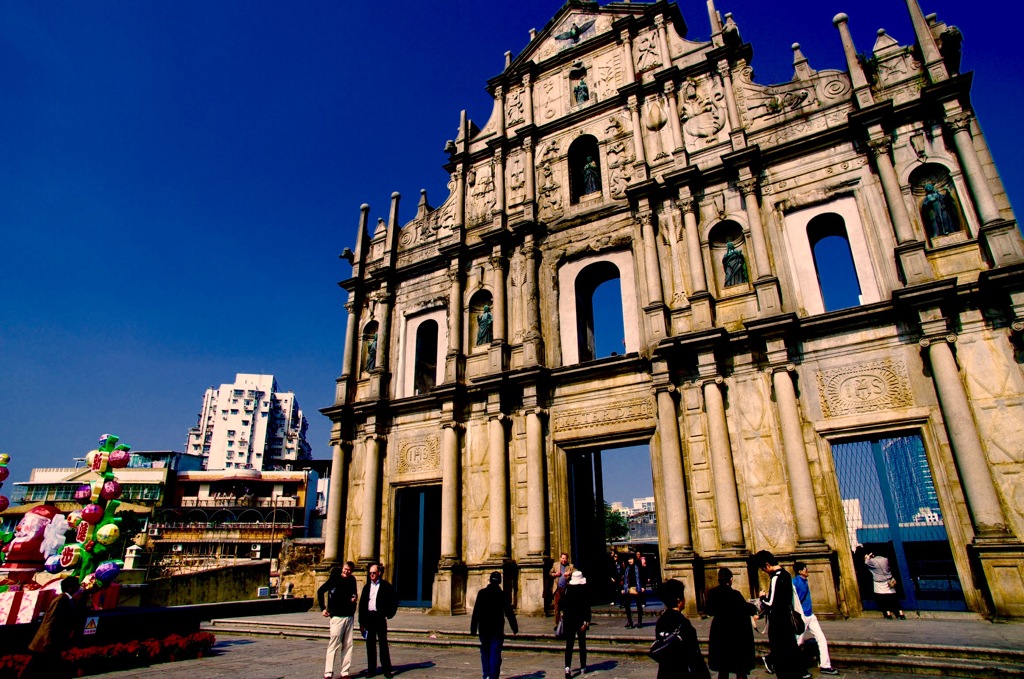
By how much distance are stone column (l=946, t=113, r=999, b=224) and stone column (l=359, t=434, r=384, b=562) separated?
1539 cm

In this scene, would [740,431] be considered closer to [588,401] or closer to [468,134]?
[588,401]

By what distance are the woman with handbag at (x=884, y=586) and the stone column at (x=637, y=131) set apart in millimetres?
10166

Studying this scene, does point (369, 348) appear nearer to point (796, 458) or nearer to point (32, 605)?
point (32, 605)

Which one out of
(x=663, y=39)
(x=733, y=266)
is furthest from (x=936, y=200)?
(x=663, y=39)

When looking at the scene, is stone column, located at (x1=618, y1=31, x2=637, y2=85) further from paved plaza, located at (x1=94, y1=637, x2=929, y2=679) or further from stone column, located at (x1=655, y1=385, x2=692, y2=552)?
paved plaza, located at (x1=94, y1=637, x2=929, y2=679)

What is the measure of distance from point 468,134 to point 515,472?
11.6 metres

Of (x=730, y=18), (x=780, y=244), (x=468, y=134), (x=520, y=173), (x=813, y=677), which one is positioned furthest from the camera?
(x=468, y=134)

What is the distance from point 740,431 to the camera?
12.7 meters

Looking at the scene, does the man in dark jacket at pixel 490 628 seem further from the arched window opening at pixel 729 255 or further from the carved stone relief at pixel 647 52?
the carved stone relief at pixel 647 52

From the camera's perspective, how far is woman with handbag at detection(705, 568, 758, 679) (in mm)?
5070

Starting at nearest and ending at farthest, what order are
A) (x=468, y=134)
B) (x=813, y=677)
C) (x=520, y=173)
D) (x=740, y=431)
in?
1. (x=813, y=677)
2. (x=740, y=431)
3. (x=520, y=173)
4. (x=468, y=134)

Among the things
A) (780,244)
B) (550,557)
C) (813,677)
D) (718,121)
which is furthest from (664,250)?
(813,677)

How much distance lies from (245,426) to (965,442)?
9819 cm

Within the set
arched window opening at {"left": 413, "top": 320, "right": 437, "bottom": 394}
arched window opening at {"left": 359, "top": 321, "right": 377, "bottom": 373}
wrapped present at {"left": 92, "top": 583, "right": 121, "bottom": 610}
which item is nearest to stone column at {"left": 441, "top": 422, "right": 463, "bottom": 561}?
arched window opening at {"left": 413, "top": 320, "right": 437, "bottom": 394}
